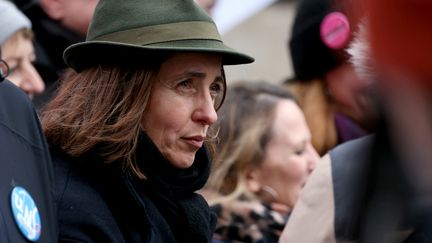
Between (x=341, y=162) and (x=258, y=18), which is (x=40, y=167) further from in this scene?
(x=258, y=18)

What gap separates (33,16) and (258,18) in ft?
20.7

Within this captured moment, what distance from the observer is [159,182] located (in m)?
2.31

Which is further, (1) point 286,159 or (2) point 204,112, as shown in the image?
(1) point 286,159

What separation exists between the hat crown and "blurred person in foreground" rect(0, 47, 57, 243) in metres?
0.40

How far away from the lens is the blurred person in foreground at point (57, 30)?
405 centimetres

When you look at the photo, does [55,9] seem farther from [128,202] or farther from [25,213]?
[25,213]

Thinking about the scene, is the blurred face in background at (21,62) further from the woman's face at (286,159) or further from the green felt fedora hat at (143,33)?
the green felt fedora hat at (143,33)

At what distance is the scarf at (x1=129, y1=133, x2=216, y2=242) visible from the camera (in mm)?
2314

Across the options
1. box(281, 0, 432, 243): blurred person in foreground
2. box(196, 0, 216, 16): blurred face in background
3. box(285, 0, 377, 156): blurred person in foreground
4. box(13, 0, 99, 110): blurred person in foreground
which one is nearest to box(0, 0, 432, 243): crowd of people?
box(281, 0, 432, 243): blurred person in foreground

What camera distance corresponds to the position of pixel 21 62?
3629 millimetres

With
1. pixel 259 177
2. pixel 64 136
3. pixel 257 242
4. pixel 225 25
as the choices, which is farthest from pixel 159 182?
pixel 225 25

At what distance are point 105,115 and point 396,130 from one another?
1673 millimetres

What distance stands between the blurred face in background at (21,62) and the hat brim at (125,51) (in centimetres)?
126

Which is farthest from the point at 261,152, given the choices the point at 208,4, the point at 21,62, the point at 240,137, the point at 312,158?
the point at 21,62
